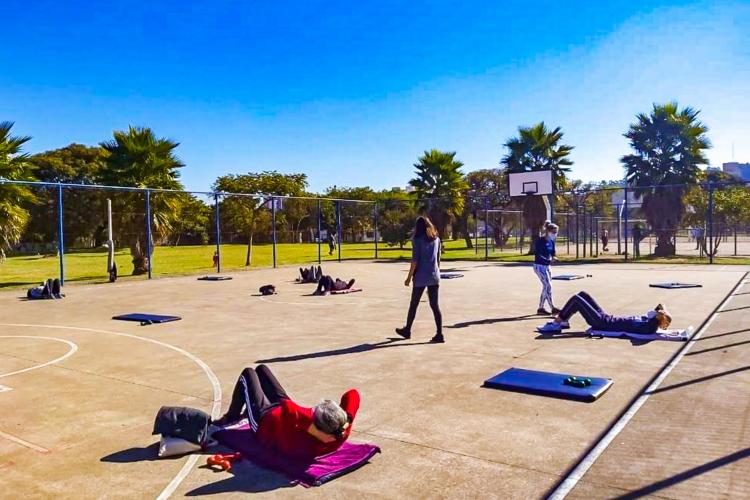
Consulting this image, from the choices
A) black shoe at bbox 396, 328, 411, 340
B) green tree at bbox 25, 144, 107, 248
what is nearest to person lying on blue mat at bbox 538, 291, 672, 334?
black shoe at bbox 396, 328, 411, 340

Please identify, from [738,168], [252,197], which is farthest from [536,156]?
[738,168]

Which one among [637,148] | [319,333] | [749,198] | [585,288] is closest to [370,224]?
[637,148]

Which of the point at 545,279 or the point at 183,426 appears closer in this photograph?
the point at 183,426

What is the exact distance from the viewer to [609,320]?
8.30 metres

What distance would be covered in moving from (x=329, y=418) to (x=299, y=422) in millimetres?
272

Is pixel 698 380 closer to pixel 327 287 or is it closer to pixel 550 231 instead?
pixel 550 231

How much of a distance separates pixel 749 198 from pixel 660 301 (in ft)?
63.8

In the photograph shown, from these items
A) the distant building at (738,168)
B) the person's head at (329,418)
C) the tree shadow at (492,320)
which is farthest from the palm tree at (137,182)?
the distant building at (738,168)

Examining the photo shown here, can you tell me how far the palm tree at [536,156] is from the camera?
30828mm

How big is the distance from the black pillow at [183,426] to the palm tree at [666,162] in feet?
83.9

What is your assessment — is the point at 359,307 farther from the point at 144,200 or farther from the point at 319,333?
the point at 144,200

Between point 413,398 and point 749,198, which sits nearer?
point 413,398

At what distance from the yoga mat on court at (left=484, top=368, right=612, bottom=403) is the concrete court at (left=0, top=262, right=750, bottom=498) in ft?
0.40

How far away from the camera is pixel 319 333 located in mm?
9133
